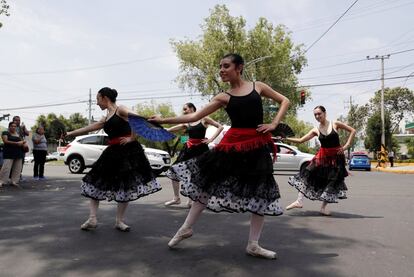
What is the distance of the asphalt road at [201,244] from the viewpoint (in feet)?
→ 12.7

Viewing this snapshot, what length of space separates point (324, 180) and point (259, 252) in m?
3.30

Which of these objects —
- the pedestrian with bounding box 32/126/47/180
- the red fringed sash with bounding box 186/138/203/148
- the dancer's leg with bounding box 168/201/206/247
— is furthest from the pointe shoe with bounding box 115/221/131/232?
the pedestrian with bounding box 32/126/47/180

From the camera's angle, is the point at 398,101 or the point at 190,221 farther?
the point at 398,101

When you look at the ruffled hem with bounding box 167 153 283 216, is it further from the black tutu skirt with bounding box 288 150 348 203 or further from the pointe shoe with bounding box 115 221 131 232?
the black tutu skirt with bounding box 288 150 348 203

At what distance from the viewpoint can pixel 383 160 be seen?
34.6 metres

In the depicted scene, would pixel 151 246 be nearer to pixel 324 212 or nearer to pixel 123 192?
pixel 123 192

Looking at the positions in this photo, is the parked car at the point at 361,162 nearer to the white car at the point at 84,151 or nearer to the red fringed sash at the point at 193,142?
the white car at the point at 84,151

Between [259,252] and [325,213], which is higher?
[259,252]

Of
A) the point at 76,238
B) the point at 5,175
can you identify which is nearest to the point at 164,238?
the point at 76,238

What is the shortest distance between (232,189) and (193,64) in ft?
135

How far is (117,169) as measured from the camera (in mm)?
5434

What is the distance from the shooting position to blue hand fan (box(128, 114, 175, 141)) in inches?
193

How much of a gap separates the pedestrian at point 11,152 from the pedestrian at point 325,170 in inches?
300

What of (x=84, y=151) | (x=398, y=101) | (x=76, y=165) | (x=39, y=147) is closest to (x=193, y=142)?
(x=39, y=147)
